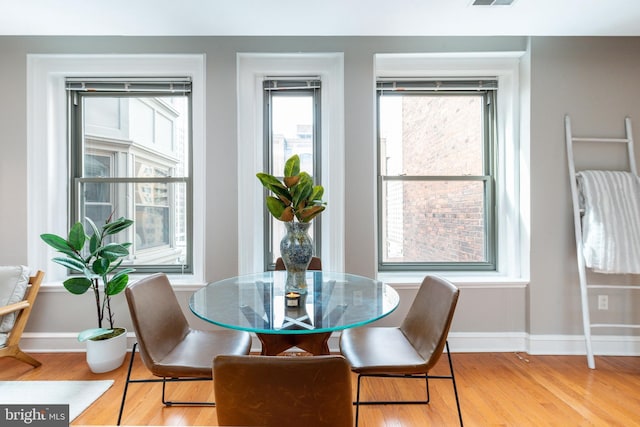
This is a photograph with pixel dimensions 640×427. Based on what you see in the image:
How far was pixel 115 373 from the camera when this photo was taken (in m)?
2.15

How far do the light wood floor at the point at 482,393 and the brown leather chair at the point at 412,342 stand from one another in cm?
16

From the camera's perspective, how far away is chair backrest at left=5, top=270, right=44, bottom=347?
2.14m

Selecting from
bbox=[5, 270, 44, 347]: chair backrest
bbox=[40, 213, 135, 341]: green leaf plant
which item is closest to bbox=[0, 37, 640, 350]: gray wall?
bbox=[5, 270, 44, 347]: chair backrest

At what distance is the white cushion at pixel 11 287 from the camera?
2.14 m

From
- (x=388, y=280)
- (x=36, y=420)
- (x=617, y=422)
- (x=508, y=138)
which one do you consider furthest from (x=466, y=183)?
(x=36, y=420)

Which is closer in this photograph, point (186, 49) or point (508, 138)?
point (186, 49)

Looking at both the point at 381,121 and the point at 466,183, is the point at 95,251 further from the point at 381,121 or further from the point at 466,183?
the point at 466,183

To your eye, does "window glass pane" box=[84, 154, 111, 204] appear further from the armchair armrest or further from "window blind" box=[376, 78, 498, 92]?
"window blind" box=[376, 78, 498, 92]

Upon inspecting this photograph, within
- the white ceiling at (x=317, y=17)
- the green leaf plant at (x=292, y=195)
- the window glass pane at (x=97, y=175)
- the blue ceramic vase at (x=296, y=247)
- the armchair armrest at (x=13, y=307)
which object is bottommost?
the armchair armrest at (x=13, y=307)

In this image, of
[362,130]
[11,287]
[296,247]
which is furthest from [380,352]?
[11,287]

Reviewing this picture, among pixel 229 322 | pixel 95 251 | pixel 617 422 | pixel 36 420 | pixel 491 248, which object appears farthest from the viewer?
pixel 491 248

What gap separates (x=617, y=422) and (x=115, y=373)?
10.0 ft

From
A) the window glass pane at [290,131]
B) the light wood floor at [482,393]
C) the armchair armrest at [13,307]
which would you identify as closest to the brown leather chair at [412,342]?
the light wood floor at [482,393]

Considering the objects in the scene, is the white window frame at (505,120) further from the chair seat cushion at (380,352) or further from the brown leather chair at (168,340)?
the brown leather chair at (168,340)
